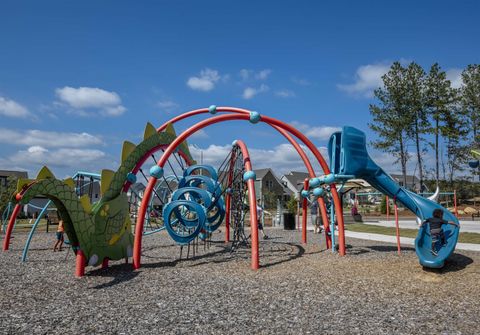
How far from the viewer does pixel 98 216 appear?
881 centimetres

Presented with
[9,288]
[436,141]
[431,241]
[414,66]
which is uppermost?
[414,66]

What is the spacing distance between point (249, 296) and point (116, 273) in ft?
12.8

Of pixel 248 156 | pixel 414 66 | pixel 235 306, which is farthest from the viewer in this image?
pixel 414 66

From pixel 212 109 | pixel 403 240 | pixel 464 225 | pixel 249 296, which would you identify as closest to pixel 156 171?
pixel 249 296

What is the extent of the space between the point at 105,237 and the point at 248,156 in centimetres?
445

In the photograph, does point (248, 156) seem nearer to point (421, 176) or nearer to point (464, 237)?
point (464, 237)

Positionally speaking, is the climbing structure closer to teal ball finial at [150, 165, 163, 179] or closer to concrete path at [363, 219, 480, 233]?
teal ball finial at [150, 165, 163, 179]

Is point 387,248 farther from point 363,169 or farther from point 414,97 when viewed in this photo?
point 414,97

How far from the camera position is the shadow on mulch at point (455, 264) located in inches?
327

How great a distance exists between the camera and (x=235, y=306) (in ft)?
19.8

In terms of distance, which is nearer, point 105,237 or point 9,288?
point 9,288

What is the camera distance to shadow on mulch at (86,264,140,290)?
794cm

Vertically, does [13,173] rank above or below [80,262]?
above

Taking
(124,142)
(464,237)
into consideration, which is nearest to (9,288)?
(124,142)
